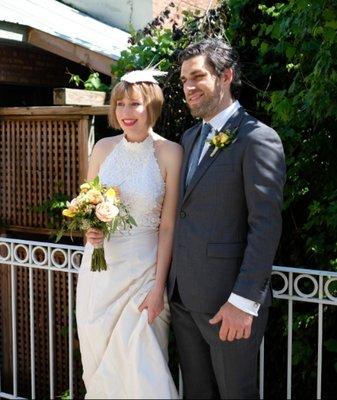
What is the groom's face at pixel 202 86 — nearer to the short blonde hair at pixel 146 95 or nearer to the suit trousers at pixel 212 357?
the short blonde hair at pixel 146 95

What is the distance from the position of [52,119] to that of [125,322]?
10.6ft

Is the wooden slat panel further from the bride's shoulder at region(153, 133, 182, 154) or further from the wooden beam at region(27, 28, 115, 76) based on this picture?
the bride's shoulder at region(153, 133, 182, 154)

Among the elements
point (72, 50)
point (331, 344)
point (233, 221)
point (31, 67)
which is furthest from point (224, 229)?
point (31, 67)

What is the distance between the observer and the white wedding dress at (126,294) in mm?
3100

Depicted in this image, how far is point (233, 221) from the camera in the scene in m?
2.84

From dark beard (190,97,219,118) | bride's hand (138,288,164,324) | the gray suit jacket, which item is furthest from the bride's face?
bride's hand (138,288,164,324)

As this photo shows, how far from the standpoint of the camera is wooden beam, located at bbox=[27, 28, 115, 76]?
604 centimetres

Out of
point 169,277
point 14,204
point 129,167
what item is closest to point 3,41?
point 14,204

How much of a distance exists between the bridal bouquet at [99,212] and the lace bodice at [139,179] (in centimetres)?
6

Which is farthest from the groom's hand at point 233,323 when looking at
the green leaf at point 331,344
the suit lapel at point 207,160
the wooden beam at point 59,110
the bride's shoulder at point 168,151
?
the wooden beam at point 59,110

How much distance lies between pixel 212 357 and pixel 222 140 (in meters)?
1.02

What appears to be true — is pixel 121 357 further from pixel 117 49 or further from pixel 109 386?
pixel 117 49

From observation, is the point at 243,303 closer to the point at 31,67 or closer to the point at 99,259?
the point at 99,259

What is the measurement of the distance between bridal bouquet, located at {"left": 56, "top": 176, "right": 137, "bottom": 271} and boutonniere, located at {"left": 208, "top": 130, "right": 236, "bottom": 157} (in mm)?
551
